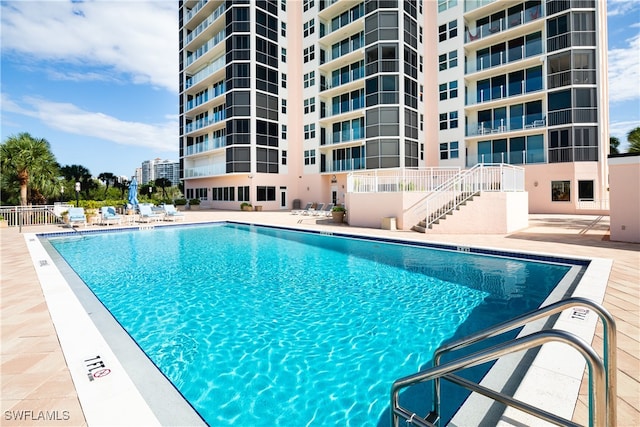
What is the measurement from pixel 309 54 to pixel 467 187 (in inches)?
1021

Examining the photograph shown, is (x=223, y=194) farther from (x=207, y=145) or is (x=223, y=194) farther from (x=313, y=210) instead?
(x=313, y=210)

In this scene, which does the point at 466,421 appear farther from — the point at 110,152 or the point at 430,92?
the point at 110,152

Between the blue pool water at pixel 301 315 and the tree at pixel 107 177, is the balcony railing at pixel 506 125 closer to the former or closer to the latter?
the blue pool water at pixel 301 315

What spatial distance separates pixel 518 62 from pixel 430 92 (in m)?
7.22

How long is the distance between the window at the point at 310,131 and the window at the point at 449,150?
12.8m

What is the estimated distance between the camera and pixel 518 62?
24281mm

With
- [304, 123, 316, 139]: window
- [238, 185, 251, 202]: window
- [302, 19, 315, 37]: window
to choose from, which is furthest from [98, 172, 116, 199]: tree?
[302, 19, 315, 37]: window

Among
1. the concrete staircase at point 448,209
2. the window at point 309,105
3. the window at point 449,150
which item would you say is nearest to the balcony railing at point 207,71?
the window at point 309,105

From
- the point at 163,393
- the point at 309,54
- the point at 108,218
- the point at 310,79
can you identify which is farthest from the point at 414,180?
the point at 309,54

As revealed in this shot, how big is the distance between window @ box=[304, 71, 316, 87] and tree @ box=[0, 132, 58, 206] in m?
24.1

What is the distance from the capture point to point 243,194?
1324 inches

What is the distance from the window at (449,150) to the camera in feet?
92.0

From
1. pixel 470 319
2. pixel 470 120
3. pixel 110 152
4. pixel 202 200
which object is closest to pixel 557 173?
pixel 470 120

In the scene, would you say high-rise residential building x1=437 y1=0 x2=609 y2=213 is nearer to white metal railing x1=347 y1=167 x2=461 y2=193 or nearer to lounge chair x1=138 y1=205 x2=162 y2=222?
white metal railing x1=347 y1=167 x2=461 y2=193
